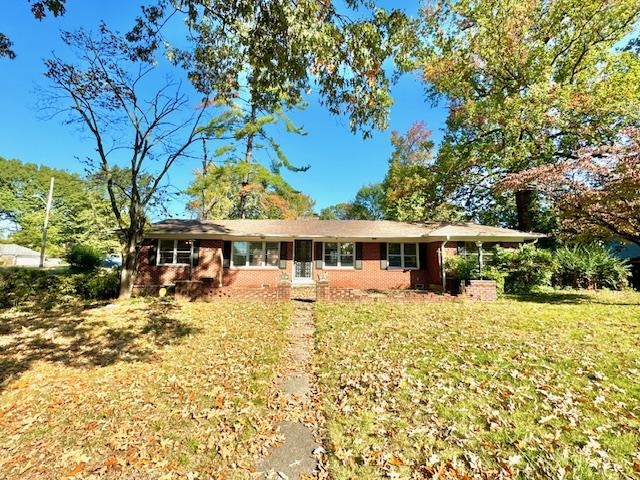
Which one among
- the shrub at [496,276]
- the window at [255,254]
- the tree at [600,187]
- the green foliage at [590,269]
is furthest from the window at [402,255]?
the green foliage at [590,269]

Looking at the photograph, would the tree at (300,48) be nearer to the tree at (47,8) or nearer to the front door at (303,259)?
the tree at (47,8)

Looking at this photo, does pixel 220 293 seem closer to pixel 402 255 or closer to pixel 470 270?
pixel 402 255

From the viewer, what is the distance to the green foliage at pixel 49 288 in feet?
35.6

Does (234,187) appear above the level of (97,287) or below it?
above

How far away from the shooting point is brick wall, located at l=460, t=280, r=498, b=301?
12195 mm

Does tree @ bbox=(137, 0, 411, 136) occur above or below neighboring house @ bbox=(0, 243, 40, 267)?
above

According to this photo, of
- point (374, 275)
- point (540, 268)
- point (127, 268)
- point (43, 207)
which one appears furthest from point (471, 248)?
point (43, 207)

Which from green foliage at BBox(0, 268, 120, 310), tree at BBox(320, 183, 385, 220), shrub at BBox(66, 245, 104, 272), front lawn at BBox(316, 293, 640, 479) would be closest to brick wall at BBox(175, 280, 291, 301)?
green foliage at BBox(0, 268, 120, 310)

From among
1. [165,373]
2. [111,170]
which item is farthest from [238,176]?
[165,373]

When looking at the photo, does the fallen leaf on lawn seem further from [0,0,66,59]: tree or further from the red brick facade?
the red brick facade

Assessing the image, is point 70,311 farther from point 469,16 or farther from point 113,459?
point 469,16

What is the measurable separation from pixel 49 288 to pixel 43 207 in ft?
158

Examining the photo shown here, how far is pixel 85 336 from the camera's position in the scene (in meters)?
7.54

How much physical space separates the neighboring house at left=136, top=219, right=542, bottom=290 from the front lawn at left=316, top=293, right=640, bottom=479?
7.84 metres
